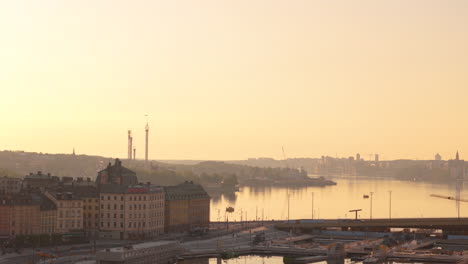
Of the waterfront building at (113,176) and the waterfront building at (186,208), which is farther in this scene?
the waterfront building at (186,208)

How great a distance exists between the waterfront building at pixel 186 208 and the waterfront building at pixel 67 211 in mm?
11980

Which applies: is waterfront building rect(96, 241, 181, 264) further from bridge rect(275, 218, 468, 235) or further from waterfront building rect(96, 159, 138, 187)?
bridge rect(275, 218, 468, 235)

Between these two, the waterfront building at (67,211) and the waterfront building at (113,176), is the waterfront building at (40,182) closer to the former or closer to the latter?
the waterfront building at (113,176)

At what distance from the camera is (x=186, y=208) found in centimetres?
9319

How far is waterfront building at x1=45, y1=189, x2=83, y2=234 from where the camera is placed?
256 ft

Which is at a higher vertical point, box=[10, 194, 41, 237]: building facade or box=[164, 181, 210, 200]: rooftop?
box=[164, 181, 210, 200]: rooftop

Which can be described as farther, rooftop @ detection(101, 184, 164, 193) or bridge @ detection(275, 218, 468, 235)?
bridge @ detection(275, 218, 468, 235)

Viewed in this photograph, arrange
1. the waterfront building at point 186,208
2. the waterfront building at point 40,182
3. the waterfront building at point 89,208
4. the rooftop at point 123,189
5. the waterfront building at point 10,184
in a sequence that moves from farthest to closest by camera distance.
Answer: the waterfront building at point 10,184, the waterfront building at point 186,208, the waterfront building at point 40,182, the rooftop at point 123,189, the waterfront building at point 89,208

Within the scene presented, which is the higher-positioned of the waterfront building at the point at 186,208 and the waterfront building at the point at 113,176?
the waterfront building at the point at 113,176

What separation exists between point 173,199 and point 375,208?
58592mm

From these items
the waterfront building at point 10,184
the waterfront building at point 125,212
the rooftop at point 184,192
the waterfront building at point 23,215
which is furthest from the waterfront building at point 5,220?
the rooftop at point 184,192

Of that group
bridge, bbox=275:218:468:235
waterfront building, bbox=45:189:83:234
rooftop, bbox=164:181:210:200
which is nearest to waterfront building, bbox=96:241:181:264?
waterfront building, bbox=45:189:83:234

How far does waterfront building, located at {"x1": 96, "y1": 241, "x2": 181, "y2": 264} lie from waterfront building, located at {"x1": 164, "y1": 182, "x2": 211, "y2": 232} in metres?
18.5

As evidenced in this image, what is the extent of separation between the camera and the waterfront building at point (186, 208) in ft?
295
